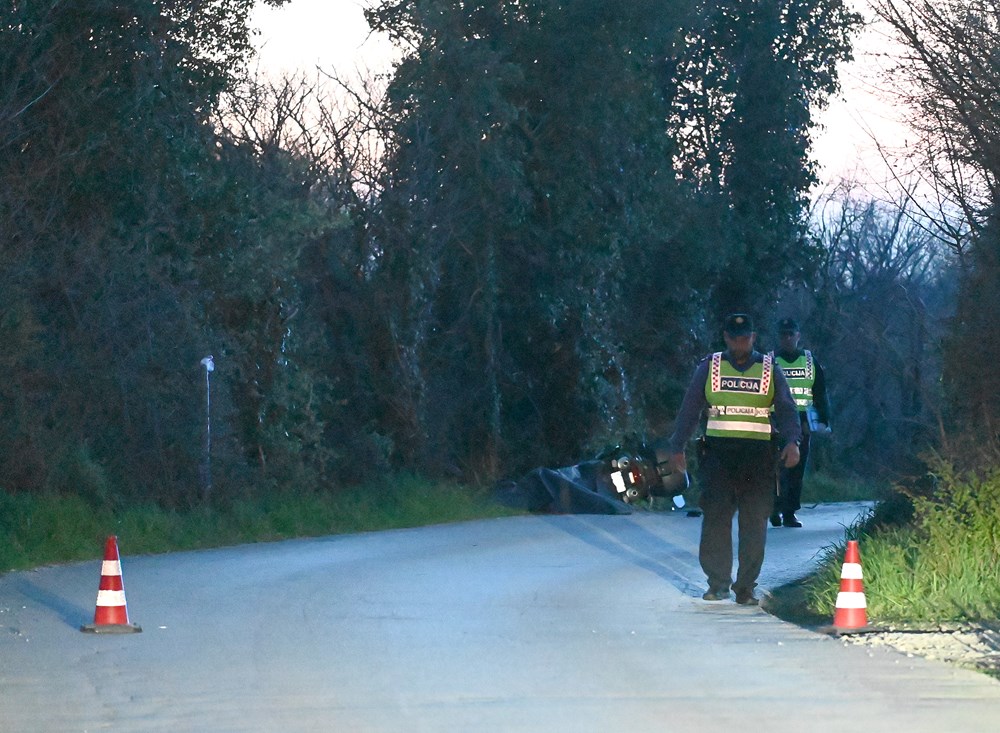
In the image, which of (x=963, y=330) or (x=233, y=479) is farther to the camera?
(x=233, y=479)

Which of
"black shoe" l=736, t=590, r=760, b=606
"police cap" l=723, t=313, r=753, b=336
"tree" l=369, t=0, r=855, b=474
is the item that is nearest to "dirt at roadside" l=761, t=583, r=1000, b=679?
"black shoe" l=736, t=590, r=760, b=606

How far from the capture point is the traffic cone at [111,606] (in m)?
10.7

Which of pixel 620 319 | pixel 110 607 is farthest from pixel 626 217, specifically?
pixel 110 607

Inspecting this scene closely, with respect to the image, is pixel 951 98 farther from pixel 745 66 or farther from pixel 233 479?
pixel 745 66

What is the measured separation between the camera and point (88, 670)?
30.5 feet

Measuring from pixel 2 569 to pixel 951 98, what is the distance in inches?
337

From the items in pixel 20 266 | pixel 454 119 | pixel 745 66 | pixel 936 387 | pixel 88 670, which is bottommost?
pixel 88 670

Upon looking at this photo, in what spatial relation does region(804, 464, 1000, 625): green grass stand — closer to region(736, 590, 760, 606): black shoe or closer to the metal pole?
region(736, 590, 760, 606): black shoe

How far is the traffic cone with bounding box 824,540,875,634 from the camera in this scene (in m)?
10.5

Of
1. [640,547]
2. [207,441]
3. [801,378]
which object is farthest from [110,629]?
[207,441]

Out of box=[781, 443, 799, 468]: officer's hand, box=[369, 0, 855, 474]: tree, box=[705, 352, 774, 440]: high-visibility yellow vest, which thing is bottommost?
box=[781, 443, 799, 468]: officer's hand

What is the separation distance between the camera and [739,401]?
12.4m

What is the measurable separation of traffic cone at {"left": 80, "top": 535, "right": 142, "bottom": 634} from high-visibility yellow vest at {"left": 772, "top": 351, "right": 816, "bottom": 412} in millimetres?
9015

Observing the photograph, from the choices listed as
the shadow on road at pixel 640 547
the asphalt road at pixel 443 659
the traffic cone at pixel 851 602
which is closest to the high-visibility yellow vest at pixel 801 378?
the shadow on road at pixel 640 547
